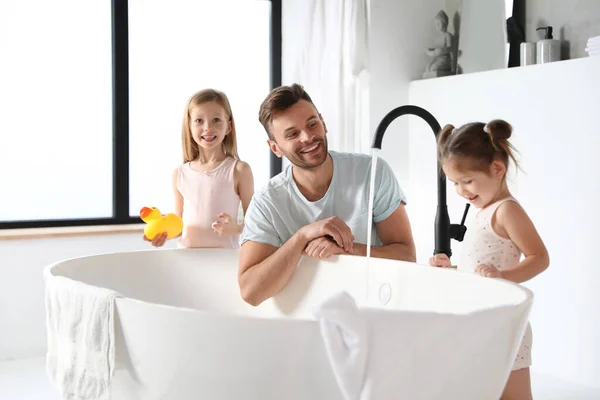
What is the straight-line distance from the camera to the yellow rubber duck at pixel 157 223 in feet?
8.34

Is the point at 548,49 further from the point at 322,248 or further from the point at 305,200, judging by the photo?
the point at 322,248

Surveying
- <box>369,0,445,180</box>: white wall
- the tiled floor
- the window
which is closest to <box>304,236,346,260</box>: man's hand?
the tiled floor

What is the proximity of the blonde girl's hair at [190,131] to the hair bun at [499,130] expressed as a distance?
1.18 metres

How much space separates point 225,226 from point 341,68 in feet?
4.63

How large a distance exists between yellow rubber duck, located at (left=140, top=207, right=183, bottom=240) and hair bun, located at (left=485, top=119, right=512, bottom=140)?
3.90ft

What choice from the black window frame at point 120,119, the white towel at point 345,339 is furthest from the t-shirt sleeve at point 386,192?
the black window frame at point 120,119

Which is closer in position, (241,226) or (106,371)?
(106,371)

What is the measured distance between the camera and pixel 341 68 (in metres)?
3.66

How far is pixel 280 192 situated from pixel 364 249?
0.94 feet

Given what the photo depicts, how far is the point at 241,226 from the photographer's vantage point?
8.51ft

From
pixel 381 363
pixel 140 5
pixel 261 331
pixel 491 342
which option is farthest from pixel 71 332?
pixel 140 5

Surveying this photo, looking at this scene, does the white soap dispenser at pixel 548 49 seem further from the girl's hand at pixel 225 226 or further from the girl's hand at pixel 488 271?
the girl's hand at pixel 488 271

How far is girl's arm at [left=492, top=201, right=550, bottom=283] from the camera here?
169 cm

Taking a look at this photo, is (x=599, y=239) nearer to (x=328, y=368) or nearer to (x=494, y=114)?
(x=494, y=114)
